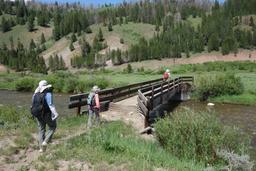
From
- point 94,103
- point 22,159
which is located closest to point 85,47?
point 94,103

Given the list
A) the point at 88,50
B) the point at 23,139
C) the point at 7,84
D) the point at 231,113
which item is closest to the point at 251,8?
the point at 88,50

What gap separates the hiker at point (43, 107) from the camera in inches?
484

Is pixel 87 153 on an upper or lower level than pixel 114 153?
upper

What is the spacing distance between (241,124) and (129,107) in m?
8.47

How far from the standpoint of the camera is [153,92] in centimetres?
2658

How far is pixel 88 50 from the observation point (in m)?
153

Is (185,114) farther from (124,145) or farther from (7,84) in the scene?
(7,84)

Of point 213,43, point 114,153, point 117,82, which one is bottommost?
point 117,82

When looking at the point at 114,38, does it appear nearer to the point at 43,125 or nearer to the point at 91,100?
the point at 91,100

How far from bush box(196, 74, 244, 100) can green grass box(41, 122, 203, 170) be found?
94.0 ft

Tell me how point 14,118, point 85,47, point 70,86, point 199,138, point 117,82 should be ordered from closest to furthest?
point 199,138 → point 14,118 → point 117,82 → point 70,86 → point 85,47

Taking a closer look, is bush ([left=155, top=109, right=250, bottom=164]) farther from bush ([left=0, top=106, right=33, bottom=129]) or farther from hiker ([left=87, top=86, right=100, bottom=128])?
bush ([left=0, top=106, right=33, bottom=129])

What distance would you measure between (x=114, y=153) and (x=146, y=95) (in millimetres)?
13943

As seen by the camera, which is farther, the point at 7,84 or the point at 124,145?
the point at 7,84
